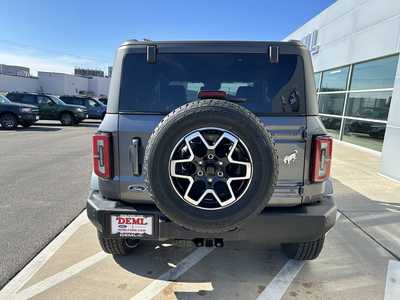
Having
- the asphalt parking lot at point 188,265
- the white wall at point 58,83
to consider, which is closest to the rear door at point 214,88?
the asphalt parking lot at point 188,265

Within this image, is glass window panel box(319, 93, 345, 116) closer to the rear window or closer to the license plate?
the rear window

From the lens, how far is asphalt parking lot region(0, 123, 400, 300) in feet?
8.33

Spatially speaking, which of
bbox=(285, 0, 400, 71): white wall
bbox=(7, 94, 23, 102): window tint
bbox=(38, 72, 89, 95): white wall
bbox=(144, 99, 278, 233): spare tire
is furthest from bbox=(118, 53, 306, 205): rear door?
bbox=(38, 72, 89, 95): white wall

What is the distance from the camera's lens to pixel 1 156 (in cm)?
806

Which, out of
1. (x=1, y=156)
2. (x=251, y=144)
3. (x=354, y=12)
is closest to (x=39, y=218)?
(x=251, y=144)

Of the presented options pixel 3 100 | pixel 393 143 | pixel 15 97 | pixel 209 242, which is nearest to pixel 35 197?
pixel 209 242

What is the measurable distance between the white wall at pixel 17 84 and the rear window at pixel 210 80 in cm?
6229

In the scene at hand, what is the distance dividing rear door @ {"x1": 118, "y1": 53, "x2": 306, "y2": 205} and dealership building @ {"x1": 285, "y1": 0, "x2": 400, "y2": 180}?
537cm

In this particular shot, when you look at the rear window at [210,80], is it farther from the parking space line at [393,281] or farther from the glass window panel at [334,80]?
the glass window panel at [334,80]

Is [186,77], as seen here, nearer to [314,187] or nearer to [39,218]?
[314,187]

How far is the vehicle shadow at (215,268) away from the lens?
8.33 feet

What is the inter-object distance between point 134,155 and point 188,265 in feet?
4.49

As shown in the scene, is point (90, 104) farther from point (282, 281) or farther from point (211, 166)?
point (211, 166)

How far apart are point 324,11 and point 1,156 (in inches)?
542
